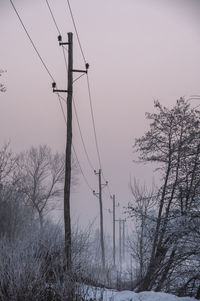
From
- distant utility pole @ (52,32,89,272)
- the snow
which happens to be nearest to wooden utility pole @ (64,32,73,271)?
distant utility pole @ (52,32,89,272)

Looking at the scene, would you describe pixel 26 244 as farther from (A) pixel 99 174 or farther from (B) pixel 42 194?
(B) pixel 42 194

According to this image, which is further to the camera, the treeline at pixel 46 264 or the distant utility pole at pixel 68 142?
the distant utility pole at pixel 68 142

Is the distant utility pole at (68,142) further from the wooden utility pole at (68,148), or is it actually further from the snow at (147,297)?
the snow at (147,297)

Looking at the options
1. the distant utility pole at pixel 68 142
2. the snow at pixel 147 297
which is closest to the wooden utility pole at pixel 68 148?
the distant utility pole at pixel 68 142

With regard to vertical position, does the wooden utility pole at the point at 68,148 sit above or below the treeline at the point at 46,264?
above

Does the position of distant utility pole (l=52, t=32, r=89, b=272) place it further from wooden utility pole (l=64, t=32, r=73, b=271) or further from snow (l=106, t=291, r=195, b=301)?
snow (l=106, t=291, r=195, b=301)

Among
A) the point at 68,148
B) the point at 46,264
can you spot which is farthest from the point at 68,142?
the point at 46,264

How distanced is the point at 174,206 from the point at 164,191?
25.9 inches

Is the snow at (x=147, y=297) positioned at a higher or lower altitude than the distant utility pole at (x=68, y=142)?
lower

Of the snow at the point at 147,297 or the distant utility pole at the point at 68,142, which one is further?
the distant utility pole at the point at 68,142

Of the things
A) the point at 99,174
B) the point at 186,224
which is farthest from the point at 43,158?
the point at 186,224

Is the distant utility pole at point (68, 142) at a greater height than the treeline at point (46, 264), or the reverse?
the distant utility pole at point (68, 142)

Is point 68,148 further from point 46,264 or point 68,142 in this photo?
point 46,264

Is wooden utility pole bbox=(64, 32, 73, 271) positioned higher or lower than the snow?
higher
